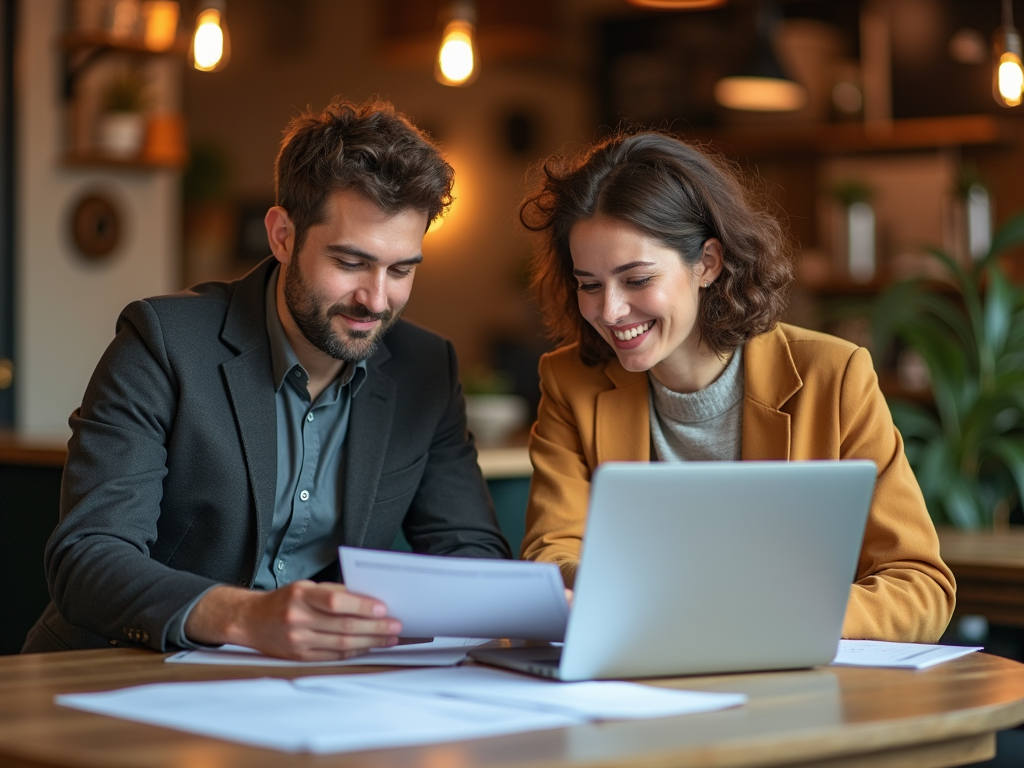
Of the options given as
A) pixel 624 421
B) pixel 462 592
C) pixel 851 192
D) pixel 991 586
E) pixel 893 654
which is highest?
pixel 851 192

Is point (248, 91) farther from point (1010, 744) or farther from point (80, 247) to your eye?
point (1010, 744)

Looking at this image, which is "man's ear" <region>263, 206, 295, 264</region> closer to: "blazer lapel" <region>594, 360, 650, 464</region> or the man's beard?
the man's beard

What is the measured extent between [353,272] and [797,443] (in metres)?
0.72

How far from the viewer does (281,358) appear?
6.68 feet

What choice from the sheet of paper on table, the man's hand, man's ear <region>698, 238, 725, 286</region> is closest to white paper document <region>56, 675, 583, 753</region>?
the sheet of paper on table

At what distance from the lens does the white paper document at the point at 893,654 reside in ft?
4.89

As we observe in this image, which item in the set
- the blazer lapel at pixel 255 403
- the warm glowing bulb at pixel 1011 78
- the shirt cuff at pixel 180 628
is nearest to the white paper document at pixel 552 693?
the shirt cuff at pixel 180 628

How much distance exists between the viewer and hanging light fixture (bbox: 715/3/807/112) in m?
4.58

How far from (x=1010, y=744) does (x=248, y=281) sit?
134cm

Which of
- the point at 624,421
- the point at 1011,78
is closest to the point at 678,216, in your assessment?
the point at 624,421

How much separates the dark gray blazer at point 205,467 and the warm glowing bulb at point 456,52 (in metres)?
1.87

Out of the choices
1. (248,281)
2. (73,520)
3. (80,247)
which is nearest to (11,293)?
(80,247)

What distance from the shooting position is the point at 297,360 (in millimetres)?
2039

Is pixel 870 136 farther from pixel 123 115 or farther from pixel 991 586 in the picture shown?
pixel 991 586
